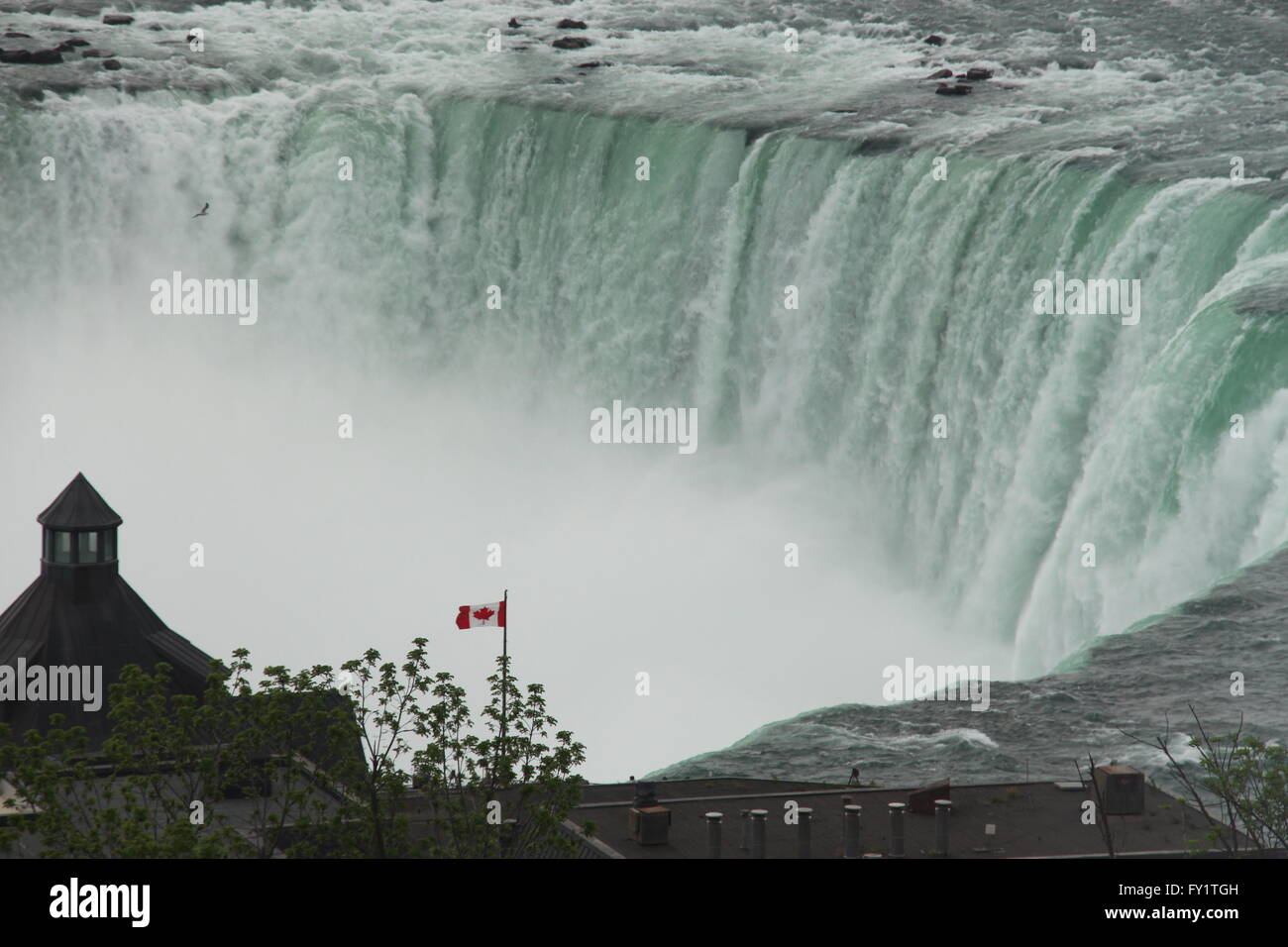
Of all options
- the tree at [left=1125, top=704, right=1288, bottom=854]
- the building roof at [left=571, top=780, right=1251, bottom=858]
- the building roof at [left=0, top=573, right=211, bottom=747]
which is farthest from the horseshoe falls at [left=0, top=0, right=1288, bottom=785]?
the building roof at [left=0, top=573, right=211, bottom=747]

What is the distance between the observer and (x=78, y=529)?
4444 centimetres

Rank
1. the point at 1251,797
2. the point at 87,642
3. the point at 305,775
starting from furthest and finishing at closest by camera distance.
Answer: the point at 87,642
the point at 1251,797
the point at 305,775

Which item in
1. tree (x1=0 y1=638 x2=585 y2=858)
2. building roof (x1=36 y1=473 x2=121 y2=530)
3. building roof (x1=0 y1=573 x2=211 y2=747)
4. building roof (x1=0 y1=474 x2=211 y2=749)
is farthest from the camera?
building roof (x1=36 y1=473 x2=121 y2=530)

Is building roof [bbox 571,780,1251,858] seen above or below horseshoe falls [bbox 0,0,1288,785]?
below

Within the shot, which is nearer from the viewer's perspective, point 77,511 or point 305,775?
point 305,775

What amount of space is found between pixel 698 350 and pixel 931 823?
117ft

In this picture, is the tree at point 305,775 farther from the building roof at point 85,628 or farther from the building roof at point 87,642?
the building roof at point 85,628

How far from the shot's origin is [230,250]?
8212 centimetres

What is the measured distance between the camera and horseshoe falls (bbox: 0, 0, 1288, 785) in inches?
2101

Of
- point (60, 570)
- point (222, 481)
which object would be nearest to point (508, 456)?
point (222, 481)

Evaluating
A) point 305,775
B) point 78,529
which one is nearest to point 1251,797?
point 305,775

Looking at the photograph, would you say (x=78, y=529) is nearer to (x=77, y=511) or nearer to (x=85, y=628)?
(x=77, y=511)

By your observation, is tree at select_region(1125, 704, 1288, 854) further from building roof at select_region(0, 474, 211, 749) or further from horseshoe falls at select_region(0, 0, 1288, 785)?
building roof at select_region(0, 474, 211, 749)

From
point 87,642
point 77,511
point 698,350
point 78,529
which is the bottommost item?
point 87,642
